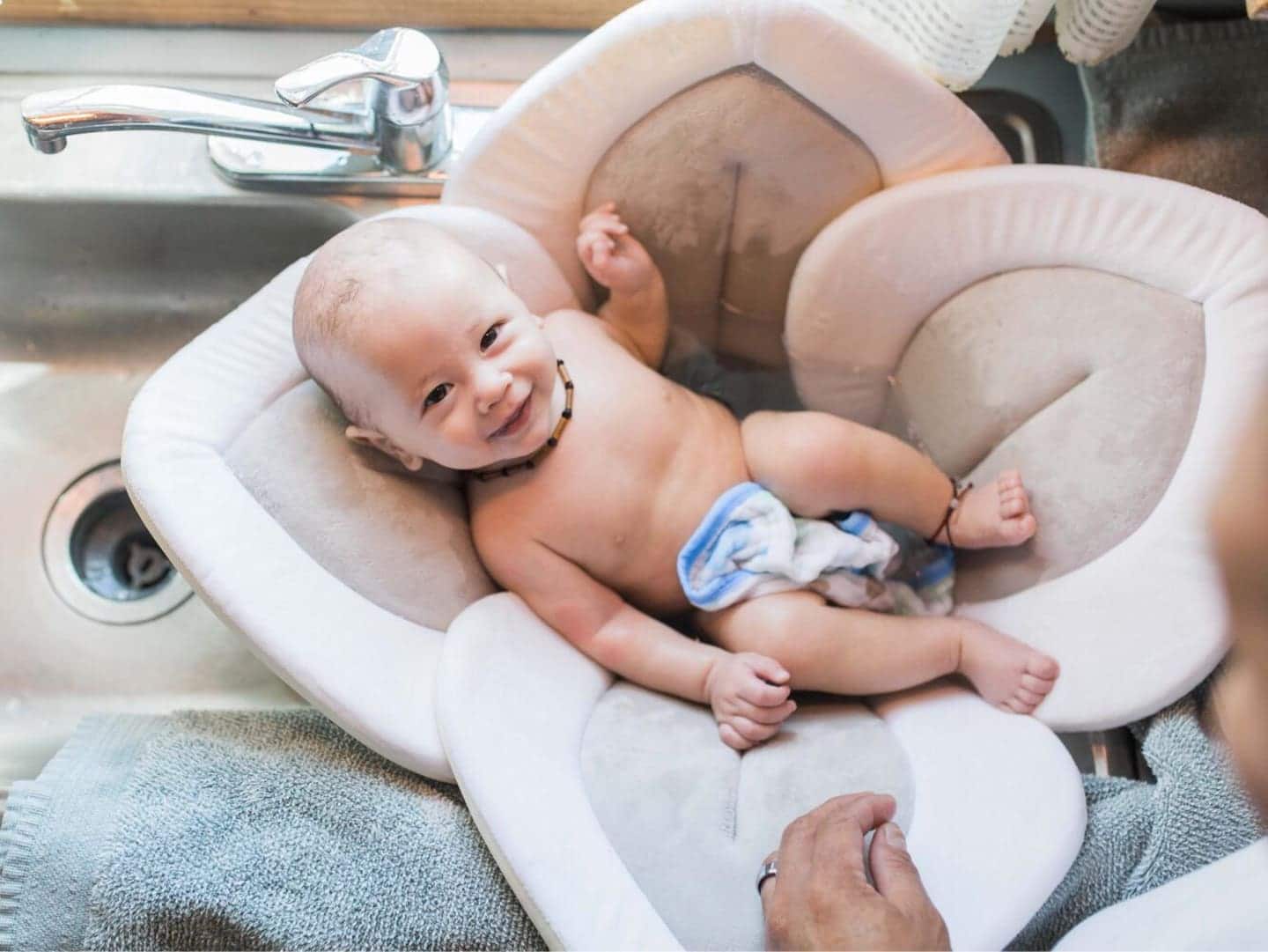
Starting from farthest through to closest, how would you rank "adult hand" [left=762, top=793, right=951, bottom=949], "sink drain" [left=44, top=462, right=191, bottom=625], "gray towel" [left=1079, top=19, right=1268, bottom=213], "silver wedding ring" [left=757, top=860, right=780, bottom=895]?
"sink drain" [left=44, top=462, right=191, bottom=625] < "gray towel" [left=1079, top=19, right=1268, bottom=213] < "silver wedding ring" [left=757, top=860, right=780, bottom=895] < "adult hand" [left=762, top=793, right=951, bottom=949]

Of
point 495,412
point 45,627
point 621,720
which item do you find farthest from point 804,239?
point 45,627

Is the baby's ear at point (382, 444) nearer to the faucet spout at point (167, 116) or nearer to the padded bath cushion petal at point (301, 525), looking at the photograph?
the padded bath cushion petal at point (301, 525)

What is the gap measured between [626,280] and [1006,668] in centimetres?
48

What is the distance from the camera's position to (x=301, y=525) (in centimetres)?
85

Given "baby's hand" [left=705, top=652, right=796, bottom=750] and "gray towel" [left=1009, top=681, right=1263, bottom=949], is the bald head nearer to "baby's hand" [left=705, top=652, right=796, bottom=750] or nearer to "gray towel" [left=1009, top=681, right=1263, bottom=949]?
"baby's hand" [left=705, top=652, right=796, bottom=750]

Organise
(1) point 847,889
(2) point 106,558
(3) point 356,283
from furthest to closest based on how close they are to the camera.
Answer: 1. (2) point 106,558
2. (3) point 356,283
3. (1) point 847,889

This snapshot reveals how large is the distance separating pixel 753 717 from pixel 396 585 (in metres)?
0.32

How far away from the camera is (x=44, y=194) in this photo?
107 cm

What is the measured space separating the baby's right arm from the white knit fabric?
0.52 metres

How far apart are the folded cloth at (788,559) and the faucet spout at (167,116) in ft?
1.63

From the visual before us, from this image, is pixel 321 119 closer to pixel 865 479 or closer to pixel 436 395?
pixel 436 395

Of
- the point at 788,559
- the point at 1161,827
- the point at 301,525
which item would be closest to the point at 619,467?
the point at 788,559

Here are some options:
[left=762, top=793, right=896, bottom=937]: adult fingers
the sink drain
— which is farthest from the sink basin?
[left=762, top=793, right=896, bottom=937]: adult fingers

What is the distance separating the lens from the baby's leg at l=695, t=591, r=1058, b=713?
914 millimetres
